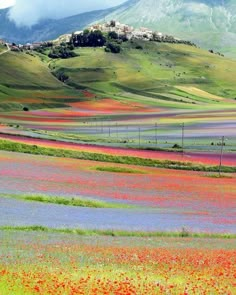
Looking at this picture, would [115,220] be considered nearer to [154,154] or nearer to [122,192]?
[122,192]

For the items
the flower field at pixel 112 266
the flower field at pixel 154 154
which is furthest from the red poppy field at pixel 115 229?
the flower field at pixel 154 154

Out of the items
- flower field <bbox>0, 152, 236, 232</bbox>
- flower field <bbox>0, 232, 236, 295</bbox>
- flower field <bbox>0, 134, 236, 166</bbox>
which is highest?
flower field <bbox>0, 232, 236, 295</bbox>

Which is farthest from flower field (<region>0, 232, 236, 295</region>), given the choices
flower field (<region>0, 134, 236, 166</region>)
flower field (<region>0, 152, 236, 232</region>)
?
flower field (<region>0, 134, 236, 166</region>)

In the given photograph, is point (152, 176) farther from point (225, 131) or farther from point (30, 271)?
point (225, 131)

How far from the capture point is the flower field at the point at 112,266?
1816cm

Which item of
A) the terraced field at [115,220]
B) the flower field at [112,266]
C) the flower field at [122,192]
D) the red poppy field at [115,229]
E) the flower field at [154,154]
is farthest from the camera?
the flower field at [154,154]

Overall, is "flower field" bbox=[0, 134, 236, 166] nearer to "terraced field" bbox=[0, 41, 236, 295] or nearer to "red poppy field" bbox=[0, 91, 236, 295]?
"terraced field" bbox=[0, 41, 236, 295]

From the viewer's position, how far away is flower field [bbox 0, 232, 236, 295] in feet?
59.6

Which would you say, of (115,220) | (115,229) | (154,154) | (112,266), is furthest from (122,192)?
(154,154)

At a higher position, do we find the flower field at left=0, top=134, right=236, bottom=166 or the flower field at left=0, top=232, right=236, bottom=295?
the flower field at left=0, top=232, right=236, bottom=295

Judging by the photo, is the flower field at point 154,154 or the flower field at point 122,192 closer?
the flower field at point 122,192

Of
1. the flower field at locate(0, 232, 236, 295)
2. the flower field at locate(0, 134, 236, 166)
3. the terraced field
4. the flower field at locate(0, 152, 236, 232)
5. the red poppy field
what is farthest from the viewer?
the flower field at locate(0, 134, 236, 166)

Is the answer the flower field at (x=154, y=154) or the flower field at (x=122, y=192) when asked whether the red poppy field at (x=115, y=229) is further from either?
the flower field at (x=154, y=154)

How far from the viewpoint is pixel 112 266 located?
74.3 feet
